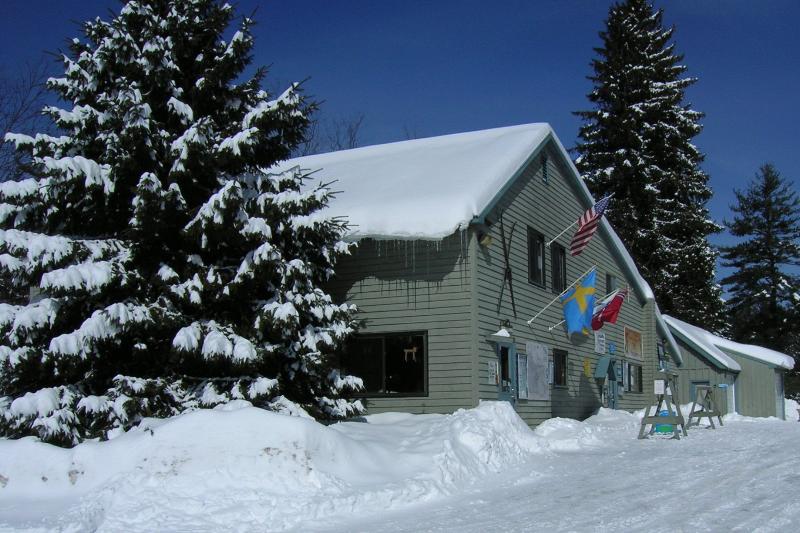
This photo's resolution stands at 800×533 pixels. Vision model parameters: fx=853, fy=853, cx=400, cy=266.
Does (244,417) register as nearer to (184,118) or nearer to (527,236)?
(184,118)

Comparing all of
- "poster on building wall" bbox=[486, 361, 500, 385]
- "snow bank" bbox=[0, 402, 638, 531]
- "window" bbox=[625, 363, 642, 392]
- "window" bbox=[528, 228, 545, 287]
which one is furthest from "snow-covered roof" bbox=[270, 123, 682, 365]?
"window" bbox=[625, 363, 642, 392]

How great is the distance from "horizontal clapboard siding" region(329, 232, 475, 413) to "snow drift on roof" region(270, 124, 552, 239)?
537 millimetres

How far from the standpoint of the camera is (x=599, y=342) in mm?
23234

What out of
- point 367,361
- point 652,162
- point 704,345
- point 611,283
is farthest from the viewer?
point 652,162

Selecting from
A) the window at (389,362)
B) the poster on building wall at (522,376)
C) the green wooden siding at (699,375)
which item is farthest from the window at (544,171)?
the green wooden siding at (699,375)

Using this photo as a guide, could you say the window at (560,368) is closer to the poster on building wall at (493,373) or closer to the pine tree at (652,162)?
the poster on building wall at (493,373)

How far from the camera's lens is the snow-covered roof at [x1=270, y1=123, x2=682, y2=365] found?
16.0 m

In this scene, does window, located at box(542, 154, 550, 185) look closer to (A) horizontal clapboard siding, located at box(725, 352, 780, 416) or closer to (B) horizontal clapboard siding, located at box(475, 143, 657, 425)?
(B) horizontal clapboard siding, located at box(475, 143, 657, 425)

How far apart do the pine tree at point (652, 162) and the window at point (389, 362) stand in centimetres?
2647

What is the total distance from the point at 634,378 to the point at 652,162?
18.7m

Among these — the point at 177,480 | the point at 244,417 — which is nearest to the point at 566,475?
the point at 244,417

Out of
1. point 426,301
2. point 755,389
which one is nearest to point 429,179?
point 426,301

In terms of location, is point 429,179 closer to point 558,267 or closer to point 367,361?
point 367,361

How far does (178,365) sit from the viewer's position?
1323 centimetres
